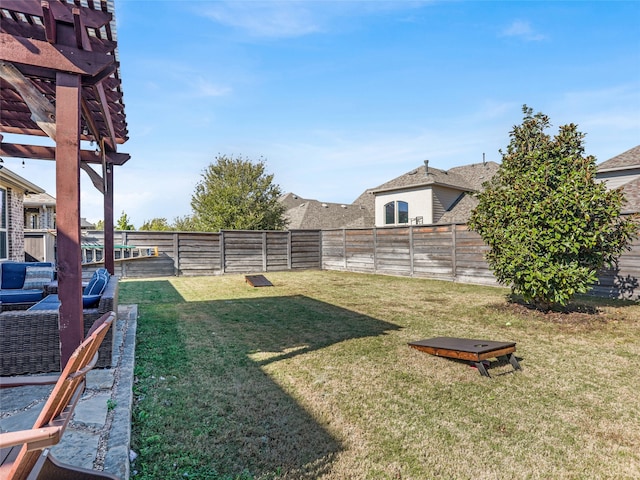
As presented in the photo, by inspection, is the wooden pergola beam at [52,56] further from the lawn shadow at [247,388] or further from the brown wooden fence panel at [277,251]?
the brown wooden fence panel at [277,251]

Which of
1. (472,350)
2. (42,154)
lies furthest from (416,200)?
(42,154)

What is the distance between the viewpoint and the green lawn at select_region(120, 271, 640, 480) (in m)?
2.43

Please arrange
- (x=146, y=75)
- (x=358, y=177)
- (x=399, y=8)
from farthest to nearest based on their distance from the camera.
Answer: (x=358, y=177) < (x=399, y=8) < (x=146, y=75)

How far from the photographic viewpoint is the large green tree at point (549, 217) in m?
6.28

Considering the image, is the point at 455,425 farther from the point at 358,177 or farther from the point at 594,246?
the point at 358,177

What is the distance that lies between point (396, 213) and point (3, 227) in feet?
53.7

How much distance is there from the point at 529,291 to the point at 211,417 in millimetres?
6320

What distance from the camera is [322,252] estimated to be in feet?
56.1

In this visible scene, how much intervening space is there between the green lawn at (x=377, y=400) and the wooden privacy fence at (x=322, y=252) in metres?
5.55

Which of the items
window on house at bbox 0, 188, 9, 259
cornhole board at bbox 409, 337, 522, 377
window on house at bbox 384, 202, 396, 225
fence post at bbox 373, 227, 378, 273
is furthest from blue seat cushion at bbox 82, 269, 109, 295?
window on house at bbox 384, 202, 396, 225

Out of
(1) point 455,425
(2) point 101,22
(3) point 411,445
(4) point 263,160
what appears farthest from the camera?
(4) point 263,160

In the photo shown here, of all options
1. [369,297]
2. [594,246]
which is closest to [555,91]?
[594,246]

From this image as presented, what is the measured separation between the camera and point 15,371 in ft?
12.1

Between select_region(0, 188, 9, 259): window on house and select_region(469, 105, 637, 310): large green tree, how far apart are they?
455 inches
